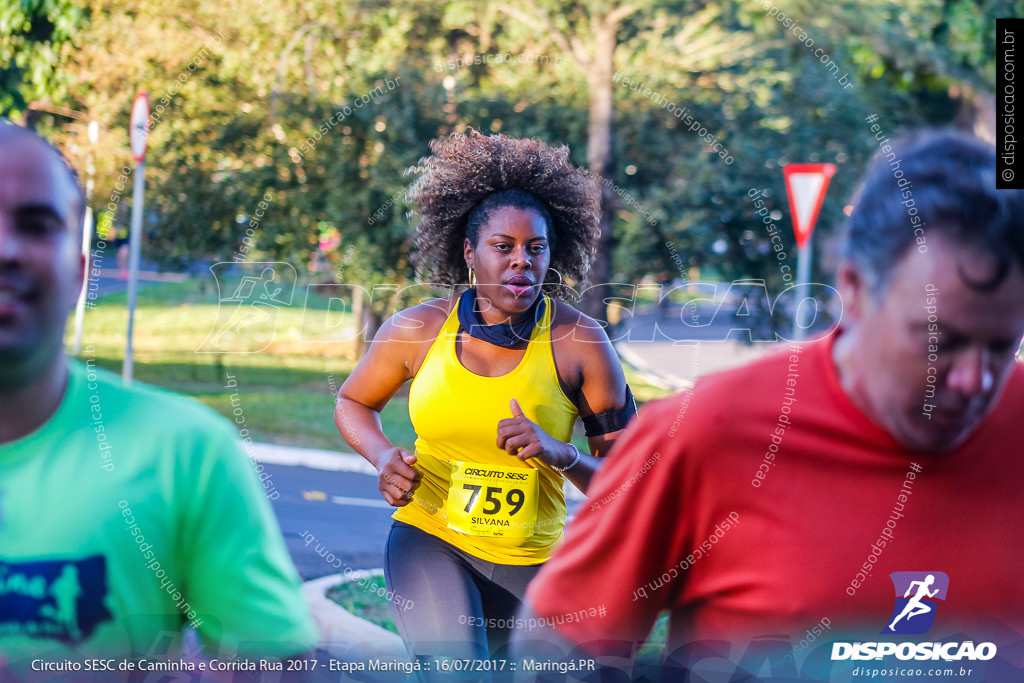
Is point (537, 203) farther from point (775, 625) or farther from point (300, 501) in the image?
point (300, 501)

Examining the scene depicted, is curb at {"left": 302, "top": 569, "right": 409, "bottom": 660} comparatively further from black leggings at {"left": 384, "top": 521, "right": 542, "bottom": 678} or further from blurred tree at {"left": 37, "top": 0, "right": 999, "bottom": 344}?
blurred tree at {"left": 37, "top": 0, "right": 999, "bottom": 344}

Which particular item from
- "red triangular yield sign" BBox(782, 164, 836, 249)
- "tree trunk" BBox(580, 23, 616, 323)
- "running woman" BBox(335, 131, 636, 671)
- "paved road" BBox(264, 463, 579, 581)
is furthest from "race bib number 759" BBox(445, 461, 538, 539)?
"tree trunk" BBox(580, 23, 616, 323)

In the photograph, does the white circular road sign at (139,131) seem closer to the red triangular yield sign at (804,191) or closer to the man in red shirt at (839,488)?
the red triangular yield sign at (804,191)

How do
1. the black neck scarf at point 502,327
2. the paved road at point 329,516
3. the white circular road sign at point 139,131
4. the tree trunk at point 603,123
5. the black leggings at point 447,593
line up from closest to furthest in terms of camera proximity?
1. the black leggings at point 447,593
2. the black neck scarf at point 502,327
3. the white circular road sign at point 139,131
4. the paved road at point 329,516
5. the tree trunk at point 603,123

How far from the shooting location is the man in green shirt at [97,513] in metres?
1.56

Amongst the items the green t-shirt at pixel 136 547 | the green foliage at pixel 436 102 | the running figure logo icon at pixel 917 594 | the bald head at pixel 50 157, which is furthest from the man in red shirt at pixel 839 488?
the green foliage at pixel 436 102

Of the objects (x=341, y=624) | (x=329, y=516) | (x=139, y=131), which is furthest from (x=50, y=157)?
(x=329, y=516)

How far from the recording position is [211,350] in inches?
330

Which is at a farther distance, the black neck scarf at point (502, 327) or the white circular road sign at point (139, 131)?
the white circular road sign at point (139, 131)

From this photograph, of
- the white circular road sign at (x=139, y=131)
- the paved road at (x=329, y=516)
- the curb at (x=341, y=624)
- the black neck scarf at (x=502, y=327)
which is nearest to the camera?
the black neck scarf at (x=502, y=327)

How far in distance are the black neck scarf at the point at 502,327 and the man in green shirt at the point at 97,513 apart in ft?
4.83

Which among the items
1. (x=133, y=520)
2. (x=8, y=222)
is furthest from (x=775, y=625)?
(x=8, y=222)

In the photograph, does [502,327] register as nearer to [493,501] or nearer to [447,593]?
[493,501]

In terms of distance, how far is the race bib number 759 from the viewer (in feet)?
9.55
